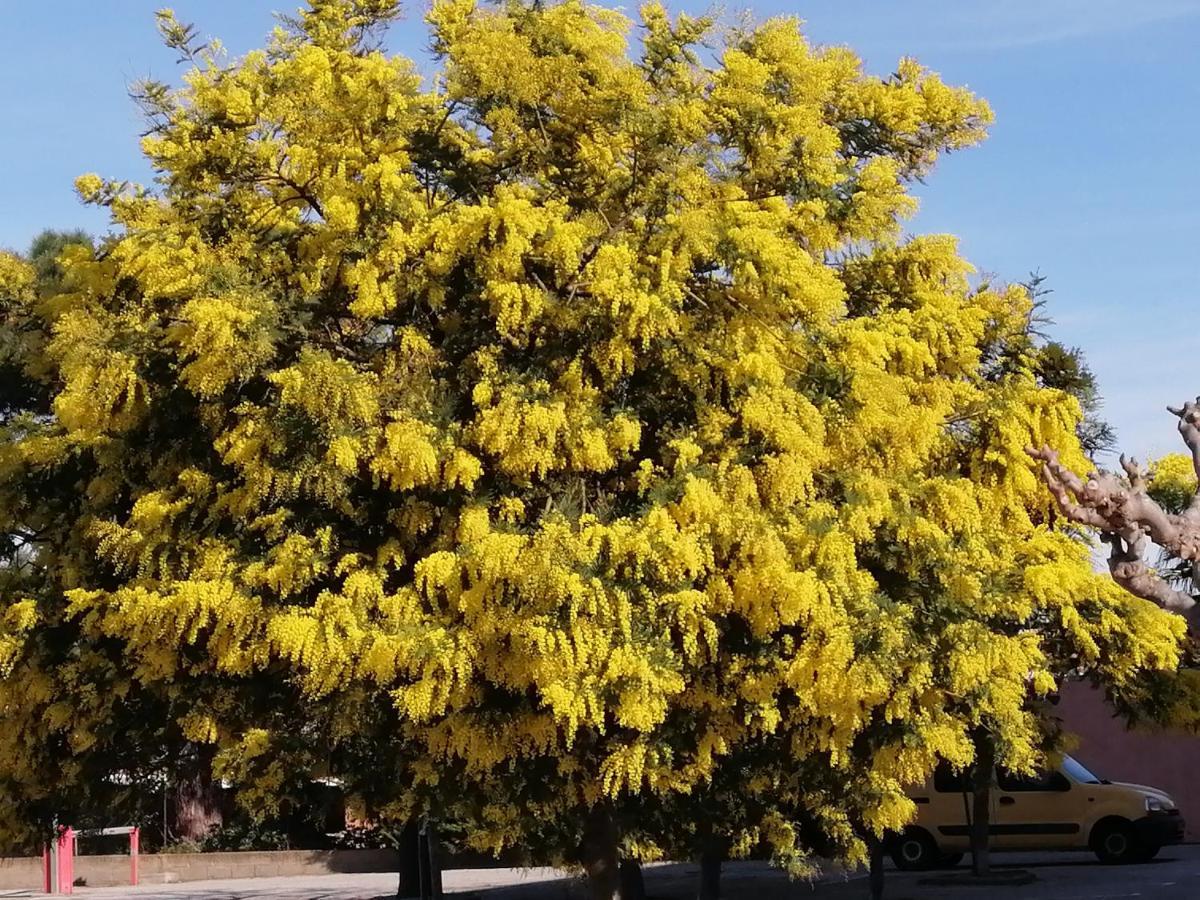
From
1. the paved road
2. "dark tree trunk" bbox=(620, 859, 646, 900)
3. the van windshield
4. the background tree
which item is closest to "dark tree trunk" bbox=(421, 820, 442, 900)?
"dark tree trunk" bbox=(620, 859, 646, 900)

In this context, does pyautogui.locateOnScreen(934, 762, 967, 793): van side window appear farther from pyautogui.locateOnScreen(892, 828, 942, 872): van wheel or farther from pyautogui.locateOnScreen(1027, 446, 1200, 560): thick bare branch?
pyautogui.locateOnScreen(1027, 446, 1200, 560): thick bare branch

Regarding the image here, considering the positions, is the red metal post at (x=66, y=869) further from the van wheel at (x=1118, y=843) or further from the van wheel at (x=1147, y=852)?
the van wheel at (x=1147, y=852)

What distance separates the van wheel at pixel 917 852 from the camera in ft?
76.9

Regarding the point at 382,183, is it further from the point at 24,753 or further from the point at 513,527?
the point at 24,753

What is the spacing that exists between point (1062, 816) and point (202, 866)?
49.1 feet

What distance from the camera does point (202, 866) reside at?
29.0 metres

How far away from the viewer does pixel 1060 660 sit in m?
15.9

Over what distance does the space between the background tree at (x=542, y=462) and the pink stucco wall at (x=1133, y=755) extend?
12535mm

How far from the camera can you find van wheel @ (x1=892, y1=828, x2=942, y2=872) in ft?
76.9

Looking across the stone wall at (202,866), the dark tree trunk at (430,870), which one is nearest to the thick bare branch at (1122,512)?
the dark tree trunk at (430,870)

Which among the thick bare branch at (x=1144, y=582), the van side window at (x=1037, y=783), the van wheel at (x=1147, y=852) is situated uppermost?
the thick bare branch at (x=1144, y=582)

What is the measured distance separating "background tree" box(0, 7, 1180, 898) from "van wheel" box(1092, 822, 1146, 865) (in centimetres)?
842

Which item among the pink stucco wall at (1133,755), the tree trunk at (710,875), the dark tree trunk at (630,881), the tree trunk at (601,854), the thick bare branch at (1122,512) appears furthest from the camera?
the pink stucco wall at (1133,755)

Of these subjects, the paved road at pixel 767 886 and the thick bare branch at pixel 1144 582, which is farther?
the paved road at pixel 767 886
